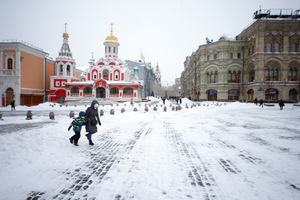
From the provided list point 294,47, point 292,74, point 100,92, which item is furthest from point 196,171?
point 294,47

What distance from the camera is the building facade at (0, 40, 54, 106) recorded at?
2995cm

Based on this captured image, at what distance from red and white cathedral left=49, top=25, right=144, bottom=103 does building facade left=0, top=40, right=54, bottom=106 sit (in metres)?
5.77

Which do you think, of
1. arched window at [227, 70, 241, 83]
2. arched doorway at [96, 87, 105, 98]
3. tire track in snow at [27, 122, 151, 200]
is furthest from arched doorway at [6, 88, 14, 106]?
arched window at [227, 70, 241, 83]

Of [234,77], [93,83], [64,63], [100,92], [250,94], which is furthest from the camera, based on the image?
[100,92]

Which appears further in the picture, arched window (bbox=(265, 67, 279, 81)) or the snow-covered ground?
arched window (bbox=(265, 67, 279, 81))

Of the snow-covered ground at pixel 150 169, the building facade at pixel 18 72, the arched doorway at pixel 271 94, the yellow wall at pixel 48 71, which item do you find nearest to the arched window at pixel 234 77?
the arched doorway at pixel 271 94

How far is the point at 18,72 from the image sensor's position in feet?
99.2

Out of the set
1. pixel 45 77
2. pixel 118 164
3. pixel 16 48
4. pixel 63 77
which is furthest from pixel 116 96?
pixel 118 164

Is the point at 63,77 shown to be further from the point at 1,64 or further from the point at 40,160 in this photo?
the point at 40,160

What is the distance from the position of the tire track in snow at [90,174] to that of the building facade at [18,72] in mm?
34087

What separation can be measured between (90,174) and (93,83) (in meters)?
37.8

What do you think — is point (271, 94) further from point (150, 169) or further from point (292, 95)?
point (150, 169)

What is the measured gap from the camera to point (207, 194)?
3027 millimetres

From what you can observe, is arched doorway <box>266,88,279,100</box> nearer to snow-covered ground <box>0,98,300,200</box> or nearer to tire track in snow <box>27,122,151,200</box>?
snow-covered ground <box>0,98,300,200</box>
